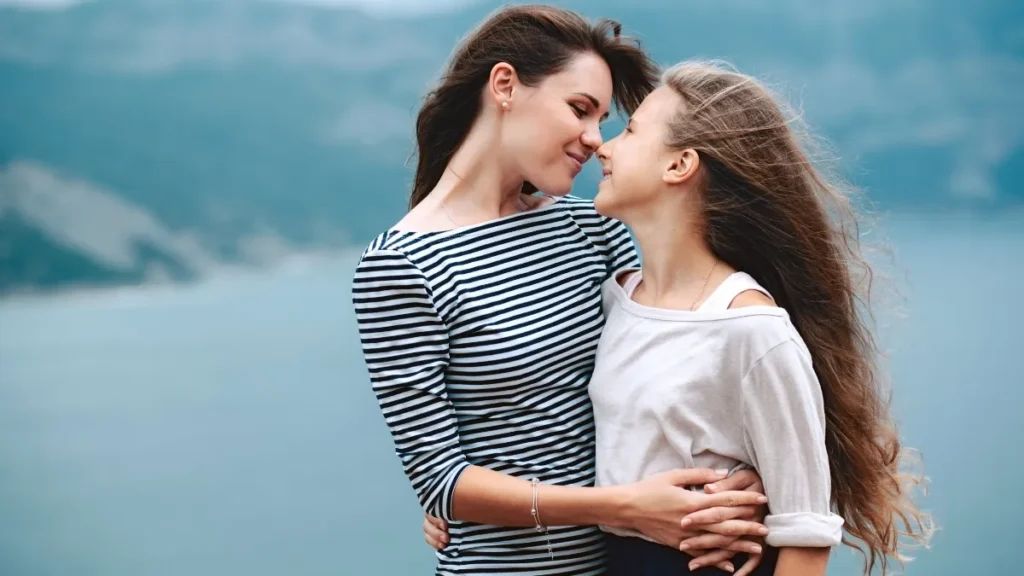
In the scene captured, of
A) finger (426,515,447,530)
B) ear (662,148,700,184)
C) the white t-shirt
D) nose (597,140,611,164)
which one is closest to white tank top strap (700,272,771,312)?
the white t-shirt

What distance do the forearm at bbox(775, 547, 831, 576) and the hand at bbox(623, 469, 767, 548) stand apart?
1.9 inches

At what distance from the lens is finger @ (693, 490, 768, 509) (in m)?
1.32

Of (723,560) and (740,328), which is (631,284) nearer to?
(740,328)

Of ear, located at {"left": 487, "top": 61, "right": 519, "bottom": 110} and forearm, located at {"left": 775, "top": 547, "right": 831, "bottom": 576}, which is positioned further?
ear, located at {"left": 487, "top": 61, "right": 519, "bottom": 110}

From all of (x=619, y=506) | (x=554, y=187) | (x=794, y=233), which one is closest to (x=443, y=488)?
(x=619, y=506)

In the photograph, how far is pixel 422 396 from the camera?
141 cm

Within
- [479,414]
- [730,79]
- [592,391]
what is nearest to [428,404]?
[479,414]

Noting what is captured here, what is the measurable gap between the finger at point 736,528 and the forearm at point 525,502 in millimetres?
101

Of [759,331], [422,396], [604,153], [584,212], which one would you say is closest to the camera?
[759,331]

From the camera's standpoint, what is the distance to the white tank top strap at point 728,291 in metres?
1.36

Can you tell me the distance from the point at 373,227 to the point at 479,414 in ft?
9.88

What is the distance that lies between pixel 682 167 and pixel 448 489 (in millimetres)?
491

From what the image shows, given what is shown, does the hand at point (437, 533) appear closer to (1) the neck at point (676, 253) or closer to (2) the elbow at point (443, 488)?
(2) the elbow at point (443, 488)

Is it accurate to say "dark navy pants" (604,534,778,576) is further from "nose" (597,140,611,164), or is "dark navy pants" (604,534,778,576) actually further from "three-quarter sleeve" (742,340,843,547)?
"nose" (597,140,611,164)
